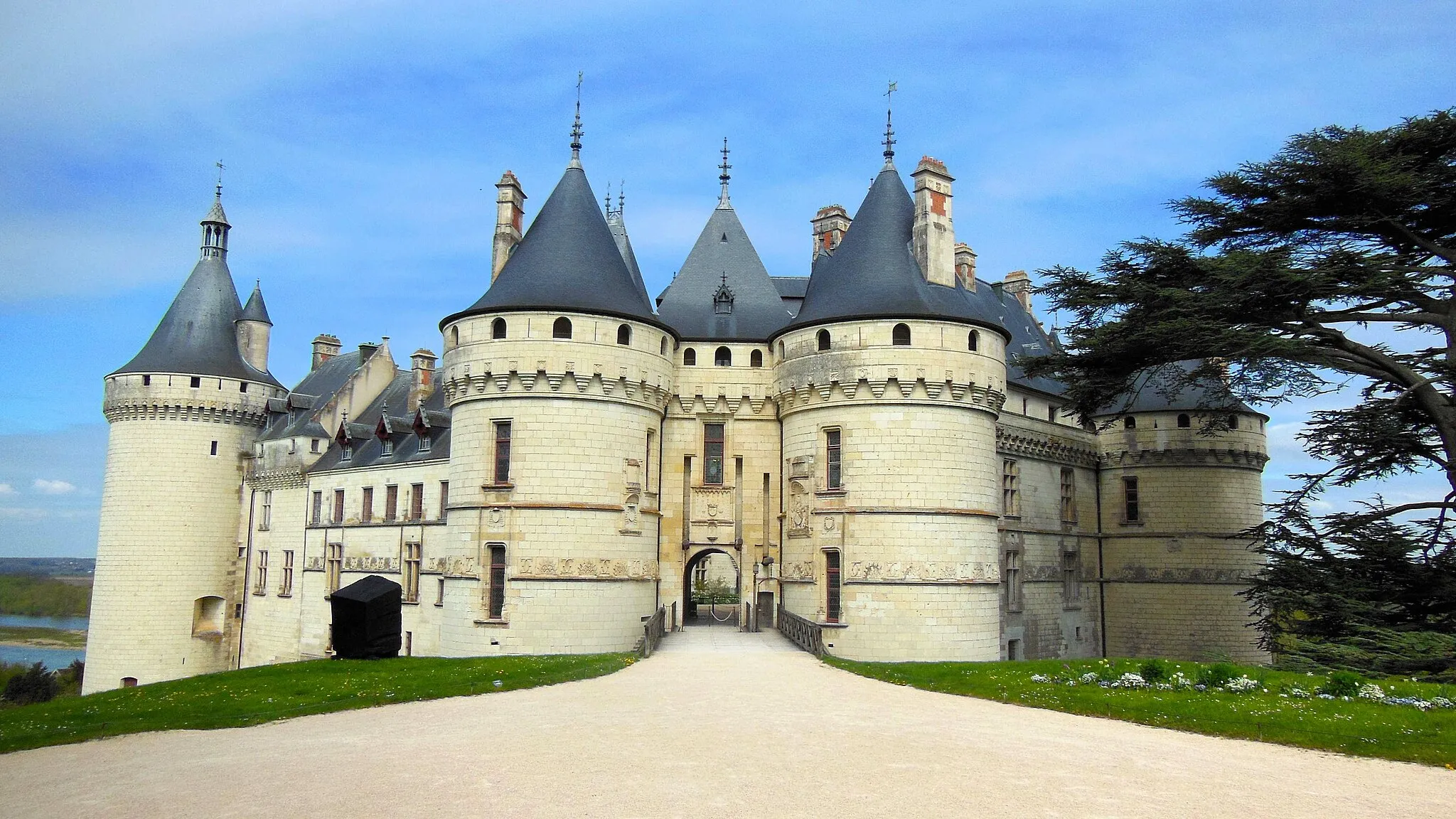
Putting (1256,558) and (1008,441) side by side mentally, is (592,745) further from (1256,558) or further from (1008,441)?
(1256,558)

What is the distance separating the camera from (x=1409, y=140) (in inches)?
794

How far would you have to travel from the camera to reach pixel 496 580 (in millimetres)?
23938

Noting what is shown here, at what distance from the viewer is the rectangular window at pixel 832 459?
2473cm

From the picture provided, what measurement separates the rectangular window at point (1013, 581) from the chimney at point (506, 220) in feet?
57.0

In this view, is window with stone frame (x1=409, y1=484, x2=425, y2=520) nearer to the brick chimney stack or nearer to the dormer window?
the dormer window

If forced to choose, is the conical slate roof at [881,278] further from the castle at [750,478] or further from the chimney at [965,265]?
the chimney at [965,265]

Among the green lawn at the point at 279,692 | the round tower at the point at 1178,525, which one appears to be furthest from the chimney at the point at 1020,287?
the green lawn at the point at 279,692

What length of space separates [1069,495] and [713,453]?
1447cm

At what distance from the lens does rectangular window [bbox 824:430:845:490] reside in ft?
81.1

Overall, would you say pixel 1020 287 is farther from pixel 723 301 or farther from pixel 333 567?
pixel 333 567

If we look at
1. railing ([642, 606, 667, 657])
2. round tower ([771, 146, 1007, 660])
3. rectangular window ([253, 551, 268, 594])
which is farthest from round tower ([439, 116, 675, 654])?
rectangular window ([253, 551, 268, 594])

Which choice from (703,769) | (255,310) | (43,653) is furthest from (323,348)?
(43,653)

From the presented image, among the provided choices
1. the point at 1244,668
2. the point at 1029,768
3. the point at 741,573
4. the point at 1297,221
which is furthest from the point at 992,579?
the point at 1029,768

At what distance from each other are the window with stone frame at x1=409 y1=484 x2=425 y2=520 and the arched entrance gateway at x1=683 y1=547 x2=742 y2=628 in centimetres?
904
